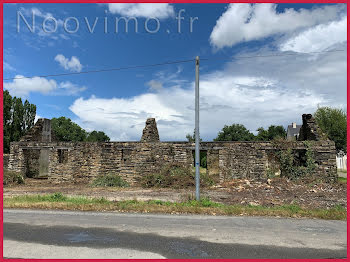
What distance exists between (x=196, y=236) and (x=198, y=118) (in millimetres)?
5845

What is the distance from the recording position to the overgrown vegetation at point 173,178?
1611 cm

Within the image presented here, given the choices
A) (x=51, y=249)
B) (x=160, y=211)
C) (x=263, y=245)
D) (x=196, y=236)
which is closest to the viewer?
(x=51, y=249)

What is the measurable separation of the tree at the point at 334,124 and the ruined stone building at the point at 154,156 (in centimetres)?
1710

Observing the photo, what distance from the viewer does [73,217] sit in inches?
326

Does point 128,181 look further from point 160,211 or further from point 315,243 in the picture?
point 315,243

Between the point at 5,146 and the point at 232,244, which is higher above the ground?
the point at 5,146

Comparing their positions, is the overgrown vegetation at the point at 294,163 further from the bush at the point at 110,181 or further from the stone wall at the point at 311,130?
the bush at the point at 110,181

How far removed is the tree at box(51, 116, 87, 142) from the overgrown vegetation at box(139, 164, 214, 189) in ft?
159

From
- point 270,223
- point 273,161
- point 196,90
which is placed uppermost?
point 196,90

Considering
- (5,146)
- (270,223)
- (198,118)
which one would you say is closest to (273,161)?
(198,118)

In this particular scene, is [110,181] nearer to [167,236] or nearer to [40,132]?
[40,132]

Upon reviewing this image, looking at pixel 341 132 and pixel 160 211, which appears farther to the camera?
pixel 341 132

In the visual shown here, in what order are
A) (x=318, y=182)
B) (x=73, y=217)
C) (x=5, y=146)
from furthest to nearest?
(x=5, y=146) → (x=318, y=182) → (x=73, y=217)

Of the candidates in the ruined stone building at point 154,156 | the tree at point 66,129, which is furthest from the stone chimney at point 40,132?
the tree at point 66,129
